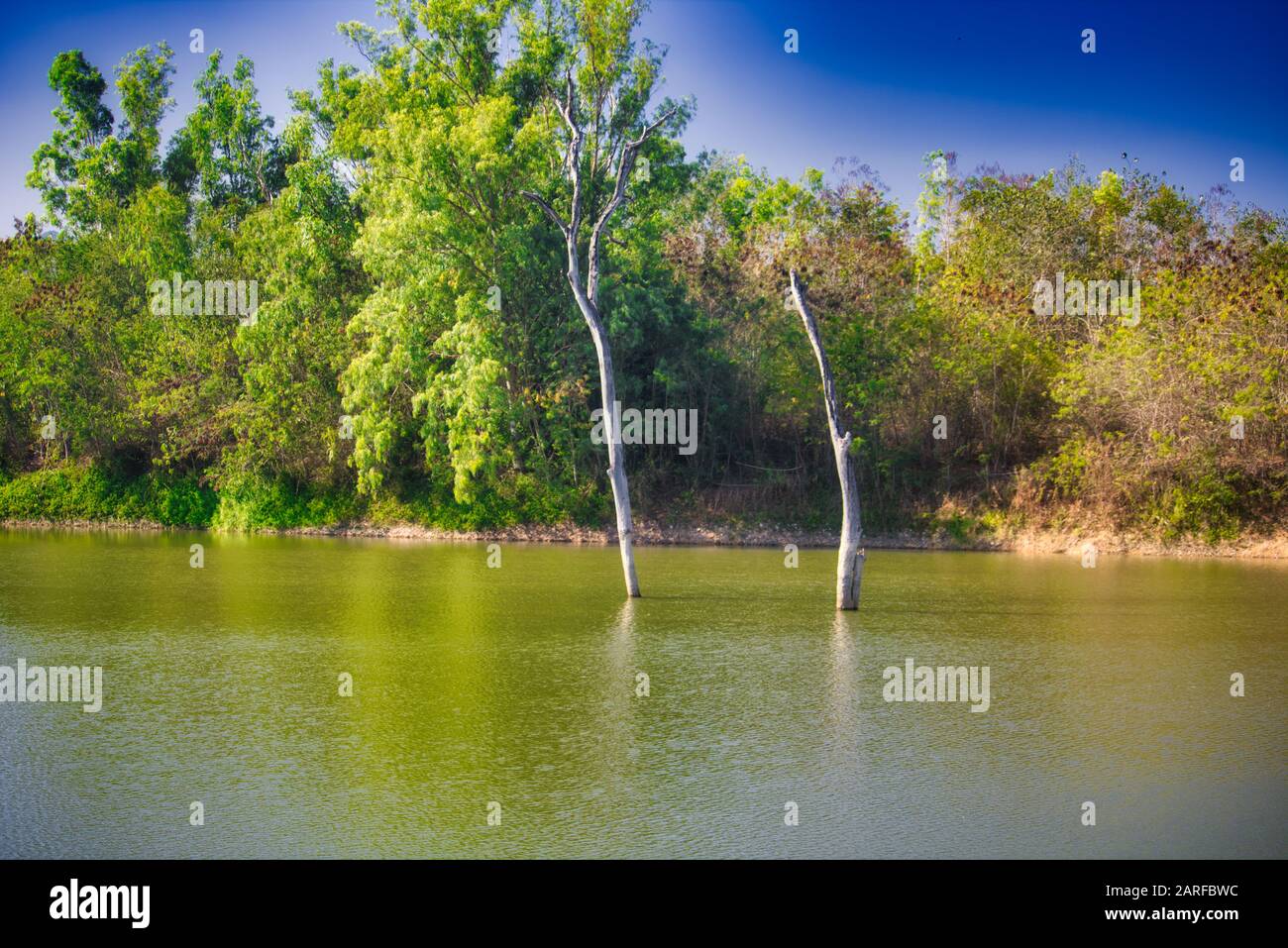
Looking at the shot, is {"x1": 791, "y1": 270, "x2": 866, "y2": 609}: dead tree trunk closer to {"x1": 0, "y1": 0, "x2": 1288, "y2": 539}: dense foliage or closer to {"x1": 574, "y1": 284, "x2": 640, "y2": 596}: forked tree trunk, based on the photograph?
{"x1": 574, "y1": 284, "x2": 640, "y2": 596}: forked tree trunk

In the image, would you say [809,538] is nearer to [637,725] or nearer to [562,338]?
[562,338]

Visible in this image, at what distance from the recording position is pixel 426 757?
8484mm

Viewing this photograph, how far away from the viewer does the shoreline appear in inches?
963

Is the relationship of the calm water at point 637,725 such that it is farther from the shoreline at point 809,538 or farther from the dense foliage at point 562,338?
the dense foliage at point 562,338

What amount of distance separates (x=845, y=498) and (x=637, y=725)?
6706 millimetres

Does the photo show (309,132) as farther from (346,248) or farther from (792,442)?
(792,442)

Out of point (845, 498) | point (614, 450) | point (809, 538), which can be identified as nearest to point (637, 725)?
point (845, 498)

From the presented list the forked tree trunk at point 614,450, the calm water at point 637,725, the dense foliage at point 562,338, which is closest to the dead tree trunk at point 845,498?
the calm water at point 637,725

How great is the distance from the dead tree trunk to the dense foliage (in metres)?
9.31

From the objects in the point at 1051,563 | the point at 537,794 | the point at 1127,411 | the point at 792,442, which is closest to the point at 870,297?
the point at 792,442

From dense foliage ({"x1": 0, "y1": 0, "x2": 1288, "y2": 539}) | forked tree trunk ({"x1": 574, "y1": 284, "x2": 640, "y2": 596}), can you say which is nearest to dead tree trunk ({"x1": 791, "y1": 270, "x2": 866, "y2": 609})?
forked tree trunk ({"x1": 574, "y1": 284, "x2": 640, "y2": 596})

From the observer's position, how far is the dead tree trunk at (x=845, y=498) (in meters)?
15.4

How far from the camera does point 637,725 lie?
376 inches

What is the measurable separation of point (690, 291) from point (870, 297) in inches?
179
